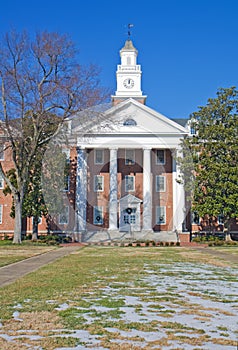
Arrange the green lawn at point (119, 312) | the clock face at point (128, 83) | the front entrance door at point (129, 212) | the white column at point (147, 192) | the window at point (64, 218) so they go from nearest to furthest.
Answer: the green lawn at point (119, 312), the white column at point (147, 192), the window at point (64, 218), the front entrance door at point (129, 212), the clock face at point (128, 83)

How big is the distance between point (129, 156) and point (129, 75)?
20182 mm

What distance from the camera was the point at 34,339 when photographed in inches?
217

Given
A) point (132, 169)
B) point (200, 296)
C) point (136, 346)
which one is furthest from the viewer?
point (132, 169)

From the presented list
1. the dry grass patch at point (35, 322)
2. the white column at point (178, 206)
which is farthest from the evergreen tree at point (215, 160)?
the dry grass patch at point (35, 322)

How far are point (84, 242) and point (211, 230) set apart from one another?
42.0 ft

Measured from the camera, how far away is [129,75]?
5772cm

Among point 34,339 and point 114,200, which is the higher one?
point 114,200

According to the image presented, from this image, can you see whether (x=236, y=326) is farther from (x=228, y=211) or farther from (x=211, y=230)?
(x=211, y=230)

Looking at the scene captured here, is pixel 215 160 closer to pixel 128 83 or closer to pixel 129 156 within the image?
pixel 129 156

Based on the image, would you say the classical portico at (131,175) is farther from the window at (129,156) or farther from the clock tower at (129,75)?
the clock tower at (129,75)

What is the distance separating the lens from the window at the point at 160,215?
40.7m

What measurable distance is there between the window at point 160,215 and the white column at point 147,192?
3.42 meters

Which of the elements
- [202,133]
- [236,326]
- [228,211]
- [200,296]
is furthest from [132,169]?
[236,326]

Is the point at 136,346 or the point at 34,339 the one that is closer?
the point at 136,346
